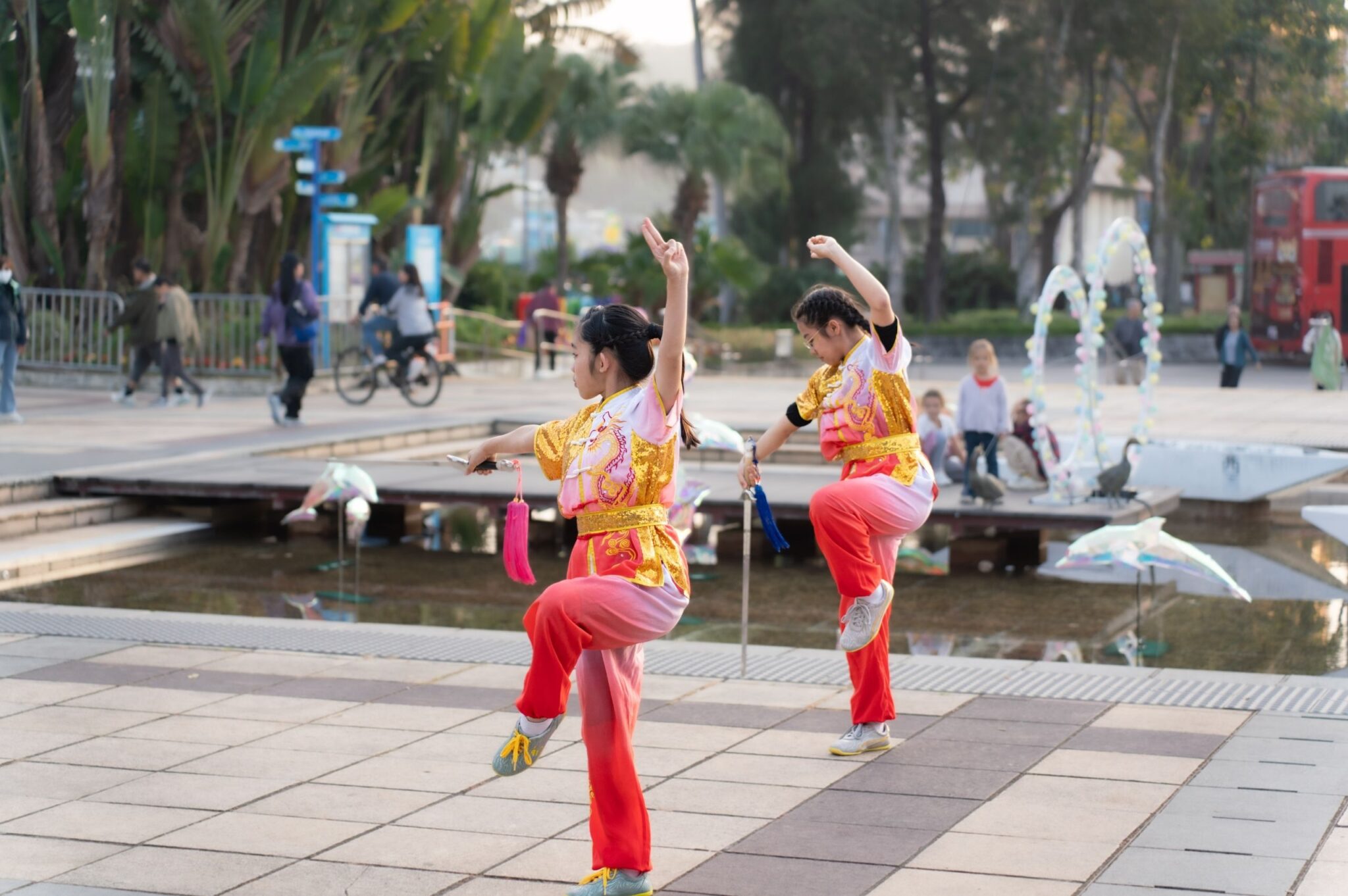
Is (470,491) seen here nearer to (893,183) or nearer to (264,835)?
(264,835)

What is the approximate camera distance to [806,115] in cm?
4944

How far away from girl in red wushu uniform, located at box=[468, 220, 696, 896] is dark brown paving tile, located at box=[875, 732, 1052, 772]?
6.29 feet

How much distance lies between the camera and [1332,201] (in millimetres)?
35719

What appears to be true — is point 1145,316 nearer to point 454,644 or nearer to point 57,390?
point 454,644

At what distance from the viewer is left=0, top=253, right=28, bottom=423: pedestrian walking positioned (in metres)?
18.0

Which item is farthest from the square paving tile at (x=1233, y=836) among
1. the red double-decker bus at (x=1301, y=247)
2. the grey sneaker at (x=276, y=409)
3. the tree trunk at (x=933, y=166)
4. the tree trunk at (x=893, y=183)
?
the tree trunk at (x=893, y=183)

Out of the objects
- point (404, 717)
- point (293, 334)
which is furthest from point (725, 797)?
point (293, 334)

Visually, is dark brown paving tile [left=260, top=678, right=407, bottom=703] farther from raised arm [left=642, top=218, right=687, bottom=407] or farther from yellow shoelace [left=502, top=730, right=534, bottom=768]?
raised arm [left=642, top=218, right=687, bottom=407]

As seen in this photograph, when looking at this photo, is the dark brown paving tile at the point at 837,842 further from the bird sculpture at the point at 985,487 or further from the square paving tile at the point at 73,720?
the bird sculpture at the point at 985,487

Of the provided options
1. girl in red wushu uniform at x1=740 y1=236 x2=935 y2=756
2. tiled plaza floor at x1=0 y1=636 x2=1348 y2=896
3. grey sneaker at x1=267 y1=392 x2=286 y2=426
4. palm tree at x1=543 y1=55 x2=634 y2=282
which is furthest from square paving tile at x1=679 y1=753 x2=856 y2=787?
palm tree at x1=543 y1=55 x2=634 y2=282

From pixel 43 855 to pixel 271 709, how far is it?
77.8 inches

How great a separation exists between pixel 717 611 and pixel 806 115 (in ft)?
131

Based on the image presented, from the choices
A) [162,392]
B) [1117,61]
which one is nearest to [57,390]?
[162,392]

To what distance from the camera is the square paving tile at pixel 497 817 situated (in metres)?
5.50
